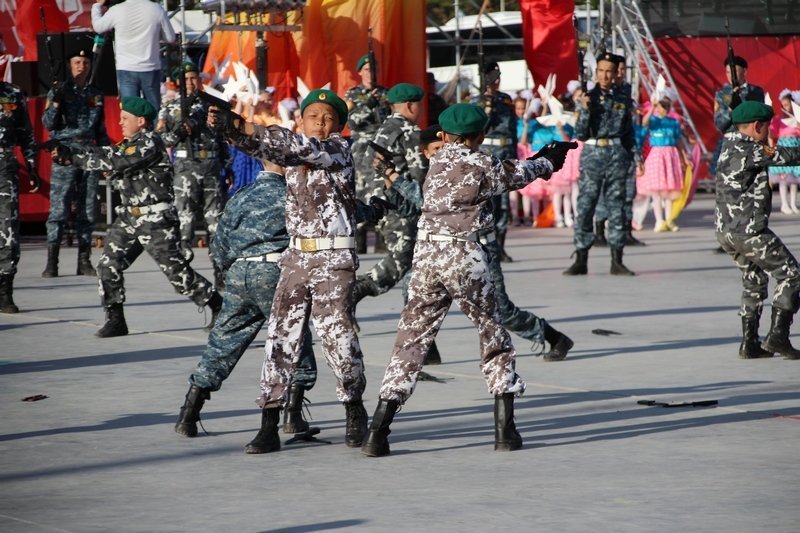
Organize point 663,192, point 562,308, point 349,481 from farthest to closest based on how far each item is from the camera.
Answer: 1. point 663,192
2. point 562,308
3. point 349,481

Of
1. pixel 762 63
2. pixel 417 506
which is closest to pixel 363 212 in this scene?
pixel 417 506

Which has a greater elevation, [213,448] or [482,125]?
[482,125]

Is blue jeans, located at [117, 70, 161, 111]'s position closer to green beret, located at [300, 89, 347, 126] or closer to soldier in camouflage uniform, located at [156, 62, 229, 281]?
soldier in camouflage uniform, located at [156, 62, 229, 281]

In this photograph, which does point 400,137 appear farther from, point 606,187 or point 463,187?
point 606,187

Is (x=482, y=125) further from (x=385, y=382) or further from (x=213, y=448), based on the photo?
(x=213, y=448)

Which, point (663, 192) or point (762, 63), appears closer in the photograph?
point (663, 192)

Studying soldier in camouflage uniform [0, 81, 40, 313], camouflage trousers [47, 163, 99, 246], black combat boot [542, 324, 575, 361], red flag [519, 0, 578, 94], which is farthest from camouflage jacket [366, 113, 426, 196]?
A: red flag [519, 0, 578, 94]

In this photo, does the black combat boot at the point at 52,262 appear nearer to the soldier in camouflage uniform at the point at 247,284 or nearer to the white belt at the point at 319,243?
the soldier in camouflage uniform at the point at 247,284

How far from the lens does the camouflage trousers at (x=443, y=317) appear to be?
725 cm

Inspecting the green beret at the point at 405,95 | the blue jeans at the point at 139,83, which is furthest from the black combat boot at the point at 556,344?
the blue jeans at the point at 139,83

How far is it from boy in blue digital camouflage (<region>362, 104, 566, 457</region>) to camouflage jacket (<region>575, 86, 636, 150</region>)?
7.86 m

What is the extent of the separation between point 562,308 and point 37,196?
374 inches

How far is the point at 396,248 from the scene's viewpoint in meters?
10.3

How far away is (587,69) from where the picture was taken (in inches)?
1019
